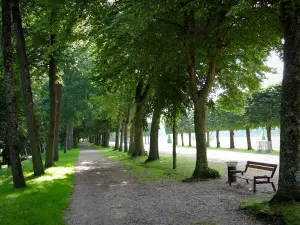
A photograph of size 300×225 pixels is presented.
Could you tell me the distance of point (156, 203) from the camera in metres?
9.91

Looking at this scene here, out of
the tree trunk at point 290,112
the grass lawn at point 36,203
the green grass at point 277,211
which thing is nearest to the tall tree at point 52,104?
the grass lawn at point 36,203

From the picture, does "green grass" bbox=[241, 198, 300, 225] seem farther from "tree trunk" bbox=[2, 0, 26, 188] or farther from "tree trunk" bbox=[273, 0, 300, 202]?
"tree trunk" bbox=[2, 0, 26, 188]

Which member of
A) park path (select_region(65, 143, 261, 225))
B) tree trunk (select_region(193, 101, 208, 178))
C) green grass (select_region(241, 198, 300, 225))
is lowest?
park path (select_region(65, 143, 261, 225))

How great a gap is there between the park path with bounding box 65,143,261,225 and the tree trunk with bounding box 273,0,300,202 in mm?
1342

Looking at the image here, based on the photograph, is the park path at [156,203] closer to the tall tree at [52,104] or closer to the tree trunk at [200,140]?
the tree trunk at [200,140]

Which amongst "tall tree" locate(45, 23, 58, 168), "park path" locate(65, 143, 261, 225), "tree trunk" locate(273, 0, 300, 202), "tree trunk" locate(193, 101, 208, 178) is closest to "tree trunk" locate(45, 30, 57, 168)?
"tall tree" locate(45, 23, 58, 168)

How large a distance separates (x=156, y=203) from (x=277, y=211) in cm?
377

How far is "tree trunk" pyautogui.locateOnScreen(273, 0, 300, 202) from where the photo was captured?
7.88 metres

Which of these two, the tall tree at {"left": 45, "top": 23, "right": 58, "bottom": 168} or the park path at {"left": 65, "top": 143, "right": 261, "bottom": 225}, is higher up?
the tall tree at {"left": 45, "top": 23, "right": 58, "bottom": 168}

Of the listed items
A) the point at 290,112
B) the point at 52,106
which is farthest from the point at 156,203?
the point at 52,106

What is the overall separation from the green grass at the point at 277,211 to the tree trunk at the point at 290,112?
0.33 meters

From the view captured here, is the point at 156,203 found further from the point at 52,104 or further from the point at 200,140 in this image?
the point at 52,104

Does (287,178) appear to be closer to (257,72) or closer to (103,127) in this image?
(257,72)

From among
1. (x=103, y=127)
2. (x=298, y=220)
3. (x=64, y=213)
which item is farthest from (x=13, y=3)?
(x=103, y=127)
